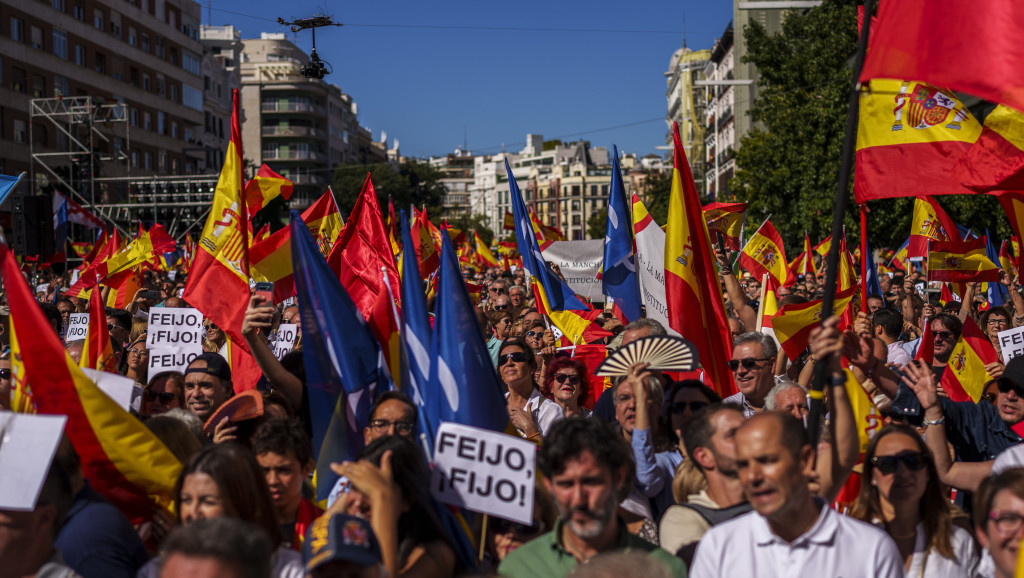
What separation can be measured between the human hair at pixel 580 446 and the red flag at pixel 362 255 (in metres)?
6.06

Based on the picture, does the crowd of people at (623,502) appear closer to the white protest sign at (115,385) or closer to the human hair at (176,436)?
the human hair at (176,436)

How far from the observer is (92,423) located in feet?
13.8

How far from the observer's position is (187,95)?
61062 millimetres

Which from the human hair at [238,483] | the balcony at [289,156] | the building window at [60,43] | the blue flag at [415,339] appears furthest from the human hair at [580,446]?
the balcony at [289,156]

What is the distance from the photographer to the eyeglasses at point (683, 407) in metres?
5.23

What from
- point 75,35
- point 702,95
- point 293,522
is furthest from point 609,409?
point 702,95

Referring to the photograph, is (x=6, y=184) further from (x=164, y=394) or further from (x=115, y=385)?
(x=115, y=385)

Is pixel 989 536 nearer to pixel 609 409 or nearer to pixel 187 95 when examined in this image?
pixel 609 409

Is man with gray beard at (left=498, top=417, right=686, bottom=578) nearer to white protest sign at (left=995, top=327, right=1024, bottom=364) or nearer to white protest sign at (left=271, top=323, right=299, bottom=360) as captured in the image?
white protest sign at (left=995, top=327, right=1024, bottom=364)

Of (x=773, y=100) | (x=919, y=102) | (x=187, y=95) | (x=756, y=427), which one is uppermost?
(x=187, y=95)

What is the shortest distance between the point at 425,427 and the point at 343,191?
7807 cm

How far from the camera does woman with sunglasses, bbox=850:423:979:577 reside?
3.95m

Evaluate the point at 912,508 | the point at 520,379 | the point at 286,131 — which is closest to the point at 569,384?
the point at 520,379

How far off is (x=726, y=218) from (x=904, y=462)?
33.2 feet
